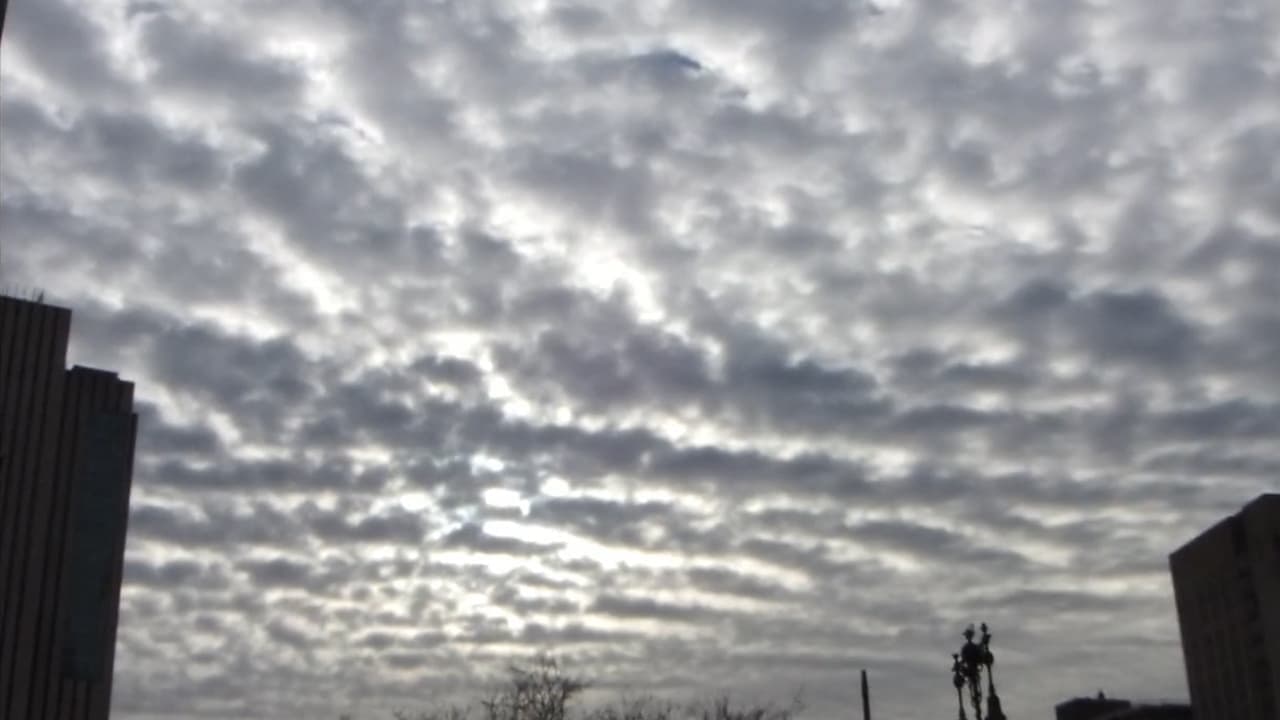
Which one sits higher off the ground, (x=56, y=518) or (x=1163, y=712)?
(x=56, y=518)

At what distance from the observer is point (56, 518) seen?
9475cm

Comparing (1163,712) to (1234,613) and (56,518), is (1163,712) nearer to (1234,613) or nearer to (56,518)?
(1234,613)

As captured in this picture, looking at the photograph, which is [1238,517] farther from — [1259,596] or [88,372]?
[88,372]

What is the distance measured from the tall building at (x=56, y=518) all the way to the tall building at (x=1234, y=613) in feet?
214

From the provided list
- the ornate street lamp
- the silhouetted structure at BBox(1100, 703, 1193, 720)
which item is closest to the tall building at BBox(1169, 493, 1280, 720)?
the silhouetted structure at BBox(1100, 703, 1193, 720)

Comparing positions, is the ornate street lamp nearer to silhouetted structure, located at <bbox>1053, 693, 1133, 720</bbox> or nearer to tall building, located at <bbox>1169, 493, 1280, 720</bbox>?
tall building, located at <bbox>1169, 493, 1280, 720</bbox>

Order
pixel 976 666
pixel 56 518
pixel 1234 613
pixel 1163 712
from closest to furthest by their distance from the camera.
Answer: pixel 976 666
pixel 1234 613
pixel 56 518
pixel 1163 712

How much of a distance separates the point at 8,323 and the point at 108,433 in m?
9.62

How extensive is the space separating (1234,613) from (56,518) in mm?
68195

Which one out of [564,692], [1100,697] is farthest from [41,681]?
[1100,697]

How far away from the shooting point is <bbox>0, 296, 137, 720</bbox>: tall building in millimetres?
92250

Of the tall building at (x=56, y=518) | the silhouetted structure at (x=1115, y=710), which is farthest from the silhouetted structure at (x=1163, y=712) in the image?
the tall building at (x=56, y=518)

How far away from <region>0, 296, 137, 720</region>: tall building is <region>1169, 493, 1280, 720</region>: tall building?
65.2 metres

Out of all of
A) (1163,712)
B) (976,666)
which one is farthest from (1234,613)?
(976,666)
